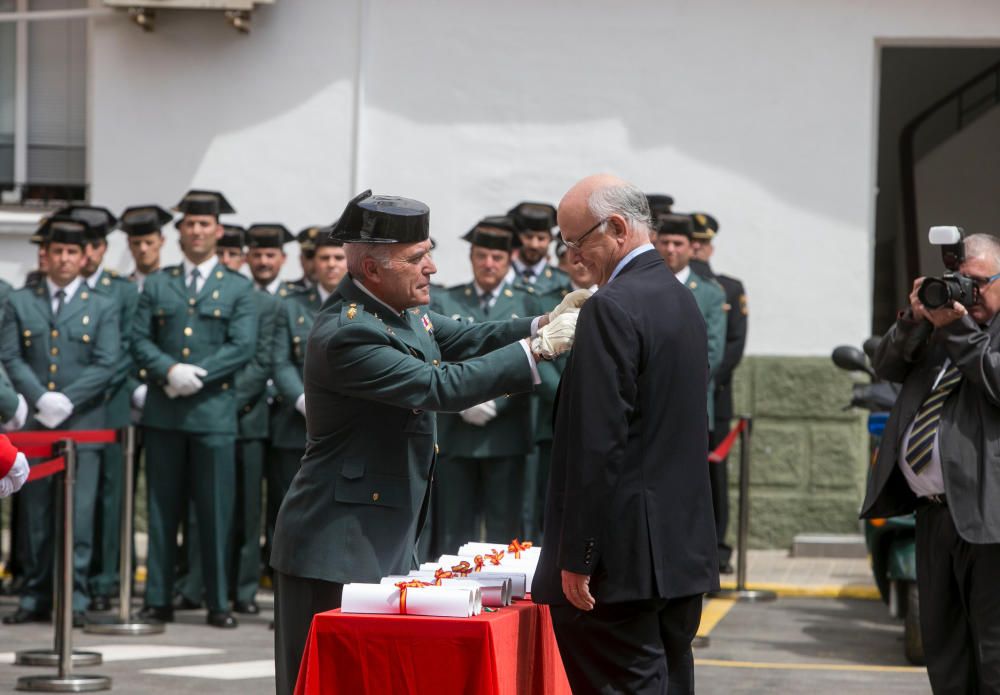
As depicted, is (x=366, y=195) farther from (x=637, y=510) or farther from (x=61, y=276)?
(x=61, y=276)

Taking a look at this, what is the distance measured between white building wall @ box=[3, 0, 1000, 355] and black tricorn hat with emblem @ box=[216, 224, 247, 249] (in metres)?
1.28

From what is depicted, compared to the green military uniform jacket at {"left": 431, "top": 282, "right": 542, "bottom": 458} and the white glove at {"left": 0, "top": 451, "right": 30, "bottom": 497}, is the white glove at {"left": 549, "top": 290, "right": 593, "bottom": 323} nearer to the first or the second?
the white glove at {"left": 0, "top": 451, "right": 30, "bottom": 497}

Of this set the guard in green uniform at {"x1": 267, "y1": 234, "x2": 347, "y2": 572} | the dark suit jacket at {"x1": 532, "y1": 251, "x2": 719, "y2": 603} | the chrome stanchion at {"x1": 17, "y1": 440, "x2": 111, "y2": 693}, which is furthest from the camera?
the guard in green uniform at {"x1": 267, "y1": 234, "x2": 347, "y2": 572}

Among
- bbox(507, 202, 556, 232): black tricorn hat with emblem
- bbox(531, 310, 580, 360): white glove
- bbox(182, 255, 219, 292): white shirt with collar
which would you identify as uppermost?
bbox(507, 202, 556, 232): black tricorn hat with emblem

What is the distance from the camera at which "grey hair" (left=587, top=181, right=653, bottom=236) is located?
16.8 ft

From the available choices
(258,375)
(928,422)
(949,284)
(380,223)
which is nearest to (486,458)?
(258,375)

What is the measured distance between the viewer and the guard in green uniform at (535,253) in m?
11.2

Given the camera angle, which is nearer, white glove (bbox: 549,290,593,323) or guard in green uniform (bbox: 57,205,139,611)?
white glove (bbox: 549,290,593,323)

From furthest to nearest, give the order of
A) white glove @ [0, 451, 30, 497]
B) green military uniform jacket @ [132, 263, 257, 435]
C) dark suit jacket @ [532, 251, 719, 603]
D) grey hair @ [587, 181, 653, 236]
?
green military uniform jacket @ [132, 263, 257, 435]
white glove @ [0, 451, 30, 497]
grey hair @ [587, 181, 653, 236]
dark suit jacket @ [532, 251, 719, 603]

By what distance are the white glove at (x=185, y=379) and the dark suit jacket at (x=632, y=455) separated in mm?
5532

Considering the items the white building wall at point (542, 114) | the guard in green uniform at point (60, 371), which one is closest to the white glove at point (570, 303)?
the guard in green uniform at point (60, 371)

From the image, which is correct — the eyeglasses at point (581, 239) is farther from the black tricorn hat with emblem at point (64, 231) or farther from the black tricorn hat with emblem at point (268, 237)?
the black tricorn hat with emblem at point (268, 237)

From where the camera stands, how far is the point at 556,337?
17.7ft

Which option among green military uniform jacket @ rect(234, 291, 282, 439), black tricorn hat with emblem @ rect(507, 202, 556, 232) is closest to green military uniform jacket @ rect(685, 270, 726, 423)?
black tricorn hat with emblem @ rect(507, 202, 556, 232)
